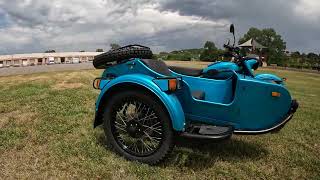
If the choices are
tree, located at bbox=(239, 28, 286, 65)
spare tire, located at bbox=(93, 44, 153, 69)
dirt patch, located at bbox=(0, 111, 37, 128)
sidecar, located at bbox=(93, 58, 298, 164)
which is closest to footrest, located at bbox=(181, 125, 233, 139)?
sidecar, located at bbox=(93, 58, 298, 164)

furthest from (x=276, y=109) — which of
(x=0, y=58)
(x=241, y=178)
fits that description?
(x=0, y=58)

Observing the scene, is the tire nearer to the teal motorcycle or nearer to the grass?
the teal motorcycle

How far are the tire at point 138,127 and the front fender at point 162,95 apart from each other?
0.30ft

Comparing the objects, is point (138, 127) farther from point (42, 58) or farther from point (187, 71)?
point (42, 58)

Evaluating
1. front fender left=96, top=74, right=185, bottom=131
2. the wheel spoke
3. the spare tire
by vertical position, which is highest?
the spare tire

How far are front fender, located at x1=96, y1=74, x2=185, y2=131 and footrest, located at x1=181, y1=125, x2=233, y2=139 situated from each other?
0.19 m

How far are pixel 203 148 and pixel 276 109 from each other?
4.51ft

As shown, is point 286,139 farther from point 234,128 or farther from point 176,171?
point 176,171

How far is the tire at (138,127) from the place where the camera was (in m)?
4.43

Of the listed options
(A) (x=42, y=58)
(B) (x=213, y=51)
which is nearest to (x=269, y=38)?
(A) (x=42, y=58)

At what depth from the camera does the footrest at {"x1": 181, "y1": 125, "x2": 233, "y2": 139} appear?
4344 mm

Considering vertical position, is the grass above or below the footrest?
below

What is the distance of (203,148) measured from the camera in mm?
5426

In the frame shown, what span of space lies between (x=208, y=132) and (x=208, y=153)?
854 mm
